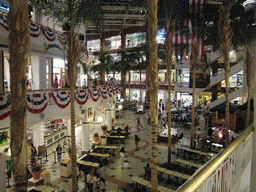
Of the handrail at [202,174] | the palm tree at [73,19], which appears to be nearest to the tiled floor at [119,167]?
the palm tree at [73,19]

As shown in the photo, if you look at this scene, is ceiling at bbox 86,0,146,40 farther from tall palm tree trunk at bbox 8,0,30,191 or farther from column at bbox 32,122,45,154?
tall palm tree trunk at bbox 8,0,30,191

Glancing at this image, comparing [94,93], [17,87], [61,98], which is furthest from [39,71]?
[17,87]

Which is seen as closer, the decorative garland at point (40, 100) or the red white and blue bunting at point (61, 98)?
the decorative garland at point (40, 100)

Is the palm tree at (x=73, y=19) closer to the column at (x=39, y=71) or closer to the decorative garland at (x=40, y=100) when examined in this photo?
the decorative garland at (x=40, y=100)

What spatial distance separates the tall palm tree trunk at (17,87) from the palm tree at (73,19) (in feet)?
16.1

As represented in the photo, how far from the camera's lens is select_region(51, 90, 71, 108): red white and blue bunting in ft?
32.9

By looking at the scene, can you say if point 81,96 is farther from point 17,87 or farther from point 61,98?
point 17,87

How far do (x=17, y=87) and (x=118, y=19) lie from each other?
37.9 meters

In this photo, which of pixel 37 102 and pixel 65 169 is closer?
pixel 37 102

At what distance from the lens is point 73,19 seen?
939 centimetres

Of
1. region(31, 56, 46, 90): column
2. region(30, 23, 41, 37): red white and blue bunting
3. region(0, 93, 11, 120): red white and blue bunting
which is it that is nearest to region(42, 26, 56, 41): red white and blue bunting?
region(30, 23, 41, 37): red white and blue bunting

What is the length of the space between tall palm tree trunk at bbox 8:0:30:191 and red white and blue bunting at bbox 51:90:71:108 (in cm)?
682

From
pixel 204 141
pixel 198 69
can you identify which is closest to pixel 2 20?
pixel 204 141

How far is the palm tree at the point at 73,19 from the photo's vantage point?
8.21 metres
